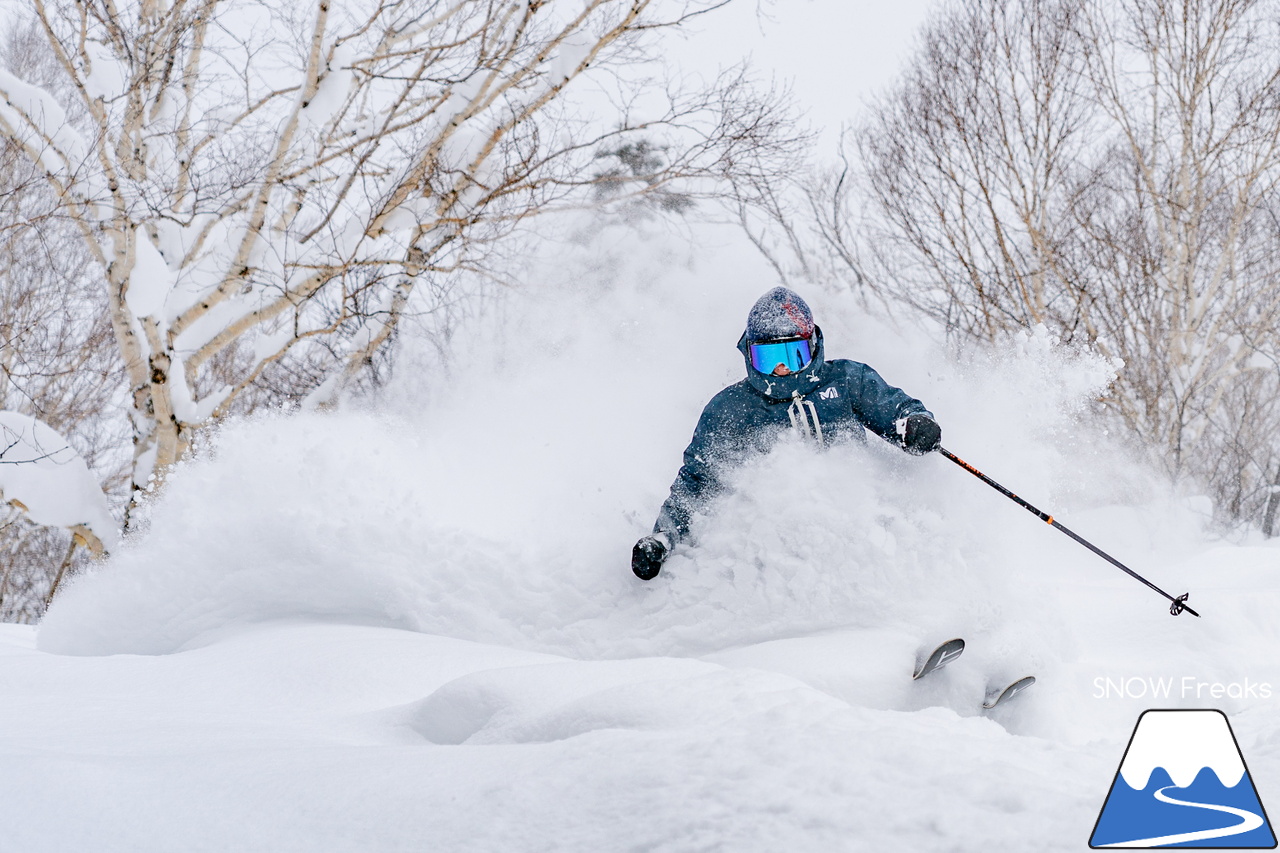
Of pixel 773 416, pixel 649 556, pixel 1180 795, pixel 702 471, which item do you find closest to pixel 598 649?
pixel 649 556

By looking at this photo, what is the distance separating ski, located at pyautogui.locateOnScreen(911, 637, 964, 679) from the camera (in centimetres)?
287

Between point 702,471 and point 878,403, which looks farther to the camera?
point 702,471

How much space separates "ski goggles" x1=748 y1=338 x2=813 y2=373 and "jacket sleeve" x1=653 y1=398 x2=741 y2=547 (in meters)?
0.32

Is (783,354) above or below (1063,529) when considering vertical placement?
above

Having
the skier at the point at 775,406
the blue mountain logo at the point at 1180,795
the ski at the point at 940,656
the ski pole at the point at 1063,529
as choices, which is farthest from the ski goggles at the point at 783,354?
the blue mountain logo at the point at 1180,795

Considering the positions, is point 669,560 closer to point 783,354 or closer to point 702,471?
point 702,471

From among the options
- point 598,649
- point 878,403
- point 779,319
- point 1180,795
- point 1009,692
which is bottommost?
point 598,649

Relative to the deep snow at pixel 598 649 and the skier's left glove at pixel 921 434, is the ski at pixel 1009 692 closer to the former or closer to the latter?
the deep snow at pixel 598 649

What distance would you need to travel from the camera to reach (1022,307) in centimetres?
1034

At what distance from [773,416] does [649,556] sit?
88cm

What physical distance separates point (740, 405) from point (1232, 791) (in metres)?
2.65

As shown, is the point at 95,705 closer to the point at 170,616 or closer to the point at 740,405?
the point at 170,616

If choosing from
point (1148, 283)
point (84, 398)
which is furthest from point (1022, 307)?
point (84, 398)

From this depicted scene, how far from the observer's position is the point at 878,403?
3.82 m
